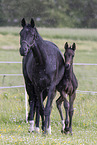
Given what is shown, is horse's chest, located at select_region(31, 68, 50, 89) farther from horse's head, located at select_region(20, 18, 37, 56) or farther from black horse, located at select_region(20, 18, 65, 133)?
horse's head, located at select_region(20, 18, 37, 56)

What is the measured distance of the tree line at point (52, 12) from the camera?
3250cm

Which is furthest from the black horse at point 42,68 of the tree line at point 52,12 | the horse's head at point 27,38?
the tree line at point 52,12

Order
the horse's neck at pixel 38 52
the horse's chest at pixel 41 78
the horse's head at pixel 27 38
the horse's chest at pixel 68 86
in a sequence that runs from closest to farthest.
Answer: the horse's head at pixel 27 38 < the horse's neck at pixel 38 52 < the horse's chest at pixel 41 78 < the horse's chest at pixel 68 86

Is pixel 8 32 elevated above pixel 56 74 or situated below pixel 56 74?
below

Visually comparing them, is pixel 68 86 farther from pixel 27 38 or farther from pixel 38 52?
pixel 27 38

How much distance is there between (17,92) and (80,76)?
1062 cm

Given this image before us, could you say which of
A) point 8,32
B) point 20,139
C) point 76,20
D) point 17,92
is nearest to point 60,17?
point 76,20

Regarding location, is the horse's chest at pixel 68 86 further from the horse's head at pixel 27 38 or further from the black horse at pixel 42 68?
the horse's head at pixel 27 38

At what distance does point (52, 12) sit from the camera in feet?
123

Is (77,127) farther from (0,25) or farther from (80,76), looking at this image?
(0,25)

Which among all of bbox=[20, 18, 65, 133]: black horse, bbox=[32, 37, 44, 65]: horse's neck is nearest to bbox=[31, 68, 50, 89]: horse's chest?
bbox=[20, 18, 65, 133]: black horse

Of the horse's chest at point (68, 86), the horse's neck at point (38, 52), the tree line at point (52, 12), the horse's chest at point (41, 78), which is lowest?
the tree line at point (52, 12)

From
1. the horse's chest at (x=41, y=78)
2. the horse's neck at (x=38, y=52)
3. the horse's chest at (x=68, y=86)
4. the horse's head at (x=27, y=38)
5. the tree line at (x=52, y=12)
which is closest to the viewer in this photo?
the horse's head at (x=27, y=38)

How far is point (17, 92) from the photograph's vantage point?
12102mm
